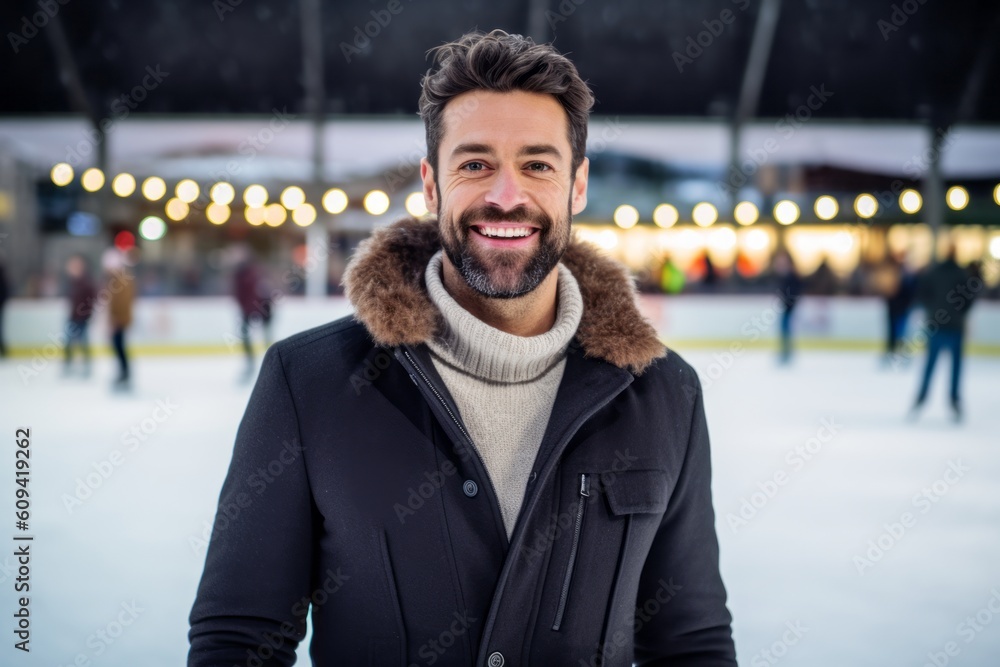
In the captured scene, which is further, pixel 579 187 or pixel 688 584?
pixel 579 187

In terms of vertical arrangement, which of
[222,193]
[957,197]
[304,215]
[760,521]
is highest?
[957,197]

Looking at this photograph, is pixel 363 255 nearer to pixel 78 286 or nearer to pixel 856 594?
pixel 856 594

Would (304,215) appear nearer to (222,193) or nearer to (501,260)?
(222,193)

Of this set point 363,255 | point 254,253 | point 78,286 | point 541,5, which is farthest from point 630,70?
point 363,255

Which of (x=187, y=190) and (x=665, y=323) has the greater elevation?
(x=187, y=190)

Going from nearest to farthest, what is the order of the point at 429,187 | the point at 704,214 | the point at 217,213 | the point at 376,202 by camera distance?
1. the point at 429,187
2. the point at 376,202
3. the point at 217,213
4. the point at 704,214

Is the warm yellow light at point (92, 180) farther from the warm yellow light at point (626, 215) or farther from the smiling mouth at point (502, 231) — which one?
the smiling mouth at point (502, 231)

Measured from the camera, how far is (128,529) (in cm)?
410

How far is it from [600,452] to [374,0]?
10.8 m

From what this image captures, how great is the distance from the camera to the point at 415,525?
1228 mm

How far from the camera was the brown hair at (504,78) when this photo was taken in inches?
51.1

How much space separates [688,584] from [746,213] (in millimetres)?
13075

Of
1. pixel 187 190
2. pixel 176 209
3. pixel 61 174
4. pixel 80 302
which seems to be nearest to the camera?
pixel 80 302

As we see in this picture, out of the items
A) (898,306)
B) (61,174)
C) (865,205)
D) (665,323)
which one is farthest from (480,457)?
(865,205)
